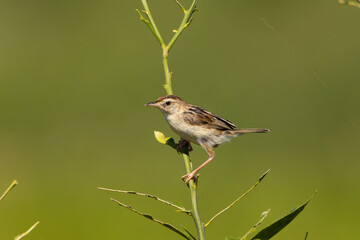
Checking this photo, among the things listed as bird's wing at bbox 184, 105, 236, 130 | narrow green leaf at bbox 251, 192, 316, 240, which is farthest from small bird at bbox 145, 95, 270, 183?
Answer: narrow green leaf at bbox 251, 192, 316, 240

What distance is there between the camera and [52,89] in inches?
425

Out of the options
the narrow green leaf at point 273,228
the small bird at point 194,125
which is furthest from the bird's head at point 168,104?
the narrow green leaf at point 273,228

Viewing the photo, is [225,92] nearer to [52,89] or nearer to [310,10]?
[52,89]

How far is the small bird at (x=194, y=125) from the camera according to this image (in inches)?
93.5

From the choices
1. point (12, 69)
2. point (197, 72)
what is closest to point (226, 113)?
point (197, 72)

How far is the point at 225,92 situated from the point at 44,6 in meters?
5.02

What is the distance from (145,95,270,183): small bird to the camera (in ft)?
7.79

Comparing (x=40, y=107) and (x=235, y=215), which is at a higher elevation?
(x=40, y=107)

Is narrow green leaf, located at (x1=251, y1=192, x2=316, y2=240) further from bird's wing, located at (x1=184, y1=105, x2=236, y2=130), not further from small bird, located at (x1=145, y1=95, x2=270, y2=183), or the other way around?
bird's wing, located at (x1=184, y1=105, x2=236, y2=130)

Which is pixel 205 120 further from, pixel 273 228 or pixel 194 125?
pixel 273 228

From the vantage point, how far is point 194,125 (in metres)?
2.43

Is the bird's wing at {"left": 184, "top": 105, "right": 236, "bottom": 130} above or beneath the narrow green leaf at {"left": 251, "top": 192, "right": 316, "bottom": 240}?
above

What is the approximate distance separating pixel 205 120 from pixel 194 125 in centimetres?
14

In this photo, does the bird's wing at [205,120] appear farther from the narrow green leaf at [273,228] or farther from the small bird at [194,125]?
the narrow green leaf at [273,228]
